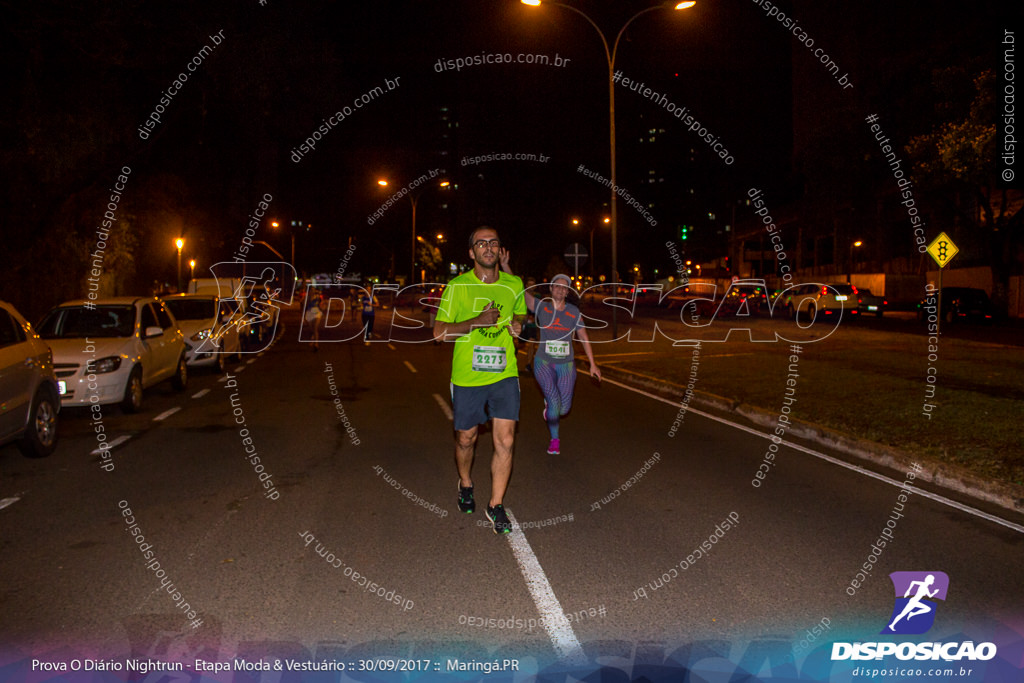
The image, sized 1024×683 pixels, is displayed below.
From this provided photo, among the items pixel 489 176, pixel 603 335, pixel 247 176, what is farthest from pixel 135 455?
pixel 489 176

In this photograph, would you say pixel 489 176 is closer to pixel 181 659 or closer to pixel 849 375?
pixel 849 375

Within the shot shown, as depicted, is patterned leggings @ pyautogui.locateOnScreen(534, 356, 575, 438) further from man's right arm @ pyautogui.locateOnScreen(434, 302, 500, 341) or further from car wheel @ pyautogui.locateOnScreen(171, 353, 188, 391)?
car wheel @ pyautogui.locateOnScreen(171, 353, 188, 391)

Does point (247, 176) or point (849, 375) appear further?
point (247, 176)

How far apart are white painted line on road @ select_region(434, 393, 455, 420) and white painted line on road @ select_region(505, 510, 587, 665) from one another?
587cm

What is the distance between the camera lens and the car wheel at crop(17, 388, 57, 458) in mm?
8391

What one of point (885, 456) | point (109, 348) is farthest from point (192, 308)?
point (885, 456)

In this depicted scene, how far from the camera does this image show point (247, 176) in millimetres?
34000

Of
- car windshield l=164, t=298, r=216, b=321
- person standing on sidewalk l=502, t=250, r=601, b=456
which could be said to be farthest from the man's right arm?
car windshield l=164, t=298, r=216, b=321

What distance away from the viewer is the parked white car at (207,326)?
16656mm

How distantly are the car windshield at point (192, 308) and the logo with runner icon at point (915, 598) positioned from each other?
53.0ft

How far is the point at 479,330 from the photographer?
5676mm

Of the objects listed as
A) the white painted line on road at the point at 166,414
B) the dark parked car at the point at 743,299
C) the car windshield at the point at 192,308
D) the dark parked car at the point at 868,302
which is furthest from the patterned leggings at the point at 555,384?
the dark parked car at the point at 868,302

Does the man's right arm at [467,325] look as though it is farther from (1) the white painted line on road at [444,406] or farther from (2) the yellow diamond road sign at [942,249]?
(2) the yellow diamond road sign at [942,249]

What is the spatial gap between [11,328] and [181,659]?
6.06m
